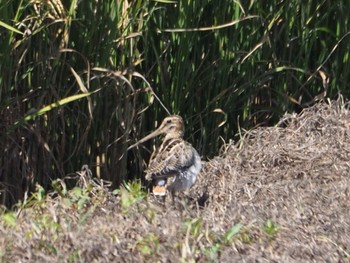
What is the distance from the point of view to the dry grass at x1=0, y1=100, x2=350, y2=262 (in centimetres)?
562

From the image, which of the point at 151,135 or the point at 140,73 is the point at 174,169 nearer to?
the point at 151,135

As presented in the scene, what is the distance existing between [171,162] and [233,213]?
1108 mm

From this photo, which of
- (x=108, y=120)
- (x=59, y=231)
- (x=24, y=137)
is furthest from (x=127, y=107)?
(x=59, y=231)

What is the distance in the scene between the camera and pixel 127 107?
8062 millimetres

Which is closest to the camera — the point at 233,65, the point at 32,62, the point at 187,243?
the point at 187,243

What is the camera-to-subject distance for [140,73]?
27.2ft

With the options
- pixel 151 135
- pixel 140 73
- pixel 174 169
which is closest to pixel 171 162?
pixel 174 169

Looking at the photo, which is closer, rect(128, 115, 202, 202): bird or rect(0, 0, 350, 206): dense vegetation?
rect(128, 115, 202, 202): bird

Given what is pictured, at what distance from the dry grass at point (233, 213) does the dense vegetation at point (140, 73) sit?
1.15 ft

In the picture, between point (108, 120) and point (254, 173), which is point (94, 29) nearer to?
point (108, 120)

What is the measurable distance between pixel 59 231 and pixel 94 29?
234 cm

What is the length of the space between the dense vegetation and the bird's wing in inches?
21.4

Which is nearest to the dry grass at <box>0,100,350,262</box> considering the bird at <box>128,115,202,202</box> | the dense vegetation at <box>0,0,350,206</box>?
the bird at <box>128,115,202,202</box>

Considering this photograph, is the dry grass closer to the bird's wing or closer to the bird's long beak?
the bird's wing
